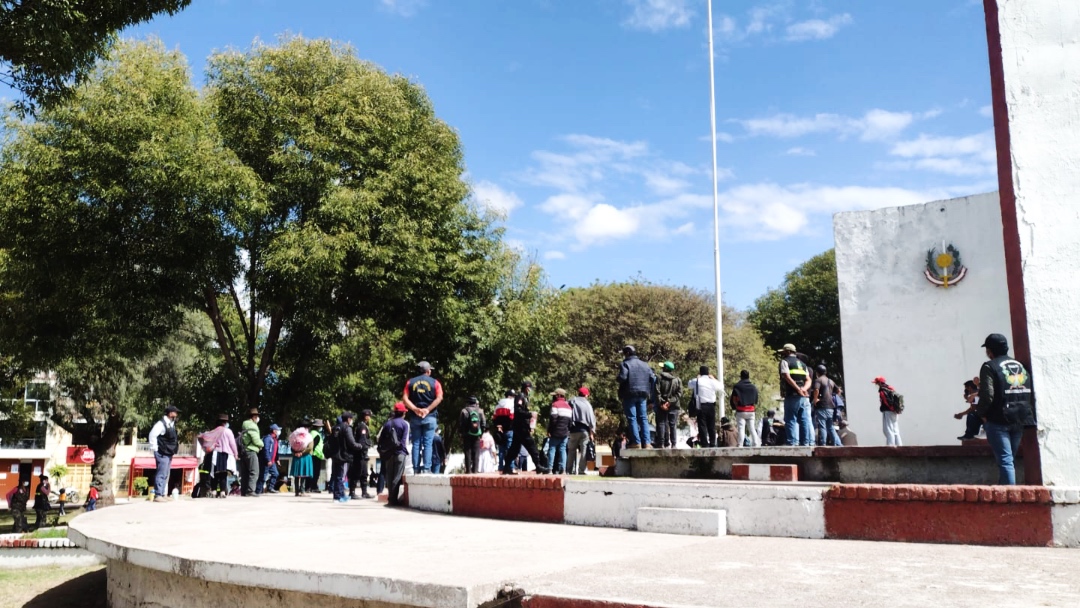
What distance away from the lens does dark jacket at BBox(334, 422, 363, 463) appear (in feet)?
38.6

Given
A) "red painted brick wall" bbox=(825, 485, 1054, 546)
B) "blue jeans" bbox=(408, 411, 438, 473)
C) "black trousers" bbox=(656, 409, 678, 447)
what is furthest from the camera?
"black trousers" bbox=(656, 409, 678, 447)

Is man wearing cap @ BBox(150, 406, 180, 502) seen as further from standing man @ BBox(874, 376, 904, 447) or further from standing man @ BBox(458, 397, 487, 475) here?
standing man @ BBox(874, 376, 904, 447)

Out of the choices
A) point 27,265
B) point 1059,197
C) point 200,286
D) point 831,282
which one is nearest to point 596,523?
point 1059,197

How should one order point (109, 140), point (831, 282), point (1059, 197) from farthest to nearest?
point (831, 282) < point (109, 140) < point (1059, 197)

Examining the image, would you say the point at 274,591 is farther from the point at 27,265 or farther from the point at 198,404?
the point at 198,404

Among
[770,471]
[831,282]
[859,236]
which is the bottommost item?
[770,471]

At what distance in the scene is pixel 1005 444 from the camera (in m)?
6.36

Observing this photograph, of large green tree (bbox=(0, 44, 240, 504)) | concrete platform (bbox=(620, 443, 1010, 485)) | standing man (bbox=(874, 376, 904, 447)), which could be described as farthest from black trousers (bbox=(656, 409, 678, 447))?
large green tree (bbox=(0, 44, 240, 504))

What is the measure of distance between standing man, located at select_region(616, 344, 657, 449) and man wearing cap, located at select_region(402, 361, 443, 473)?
2.67 m

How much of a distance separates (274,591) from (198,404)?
17.4 meters

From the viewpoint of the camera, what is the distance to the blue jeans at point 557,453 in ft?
38.1

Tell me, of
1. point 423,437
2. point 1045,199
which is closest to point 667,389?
point 423,437

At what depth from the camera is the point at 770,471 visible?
8.20m

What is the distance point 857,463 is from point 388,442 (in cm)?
560
